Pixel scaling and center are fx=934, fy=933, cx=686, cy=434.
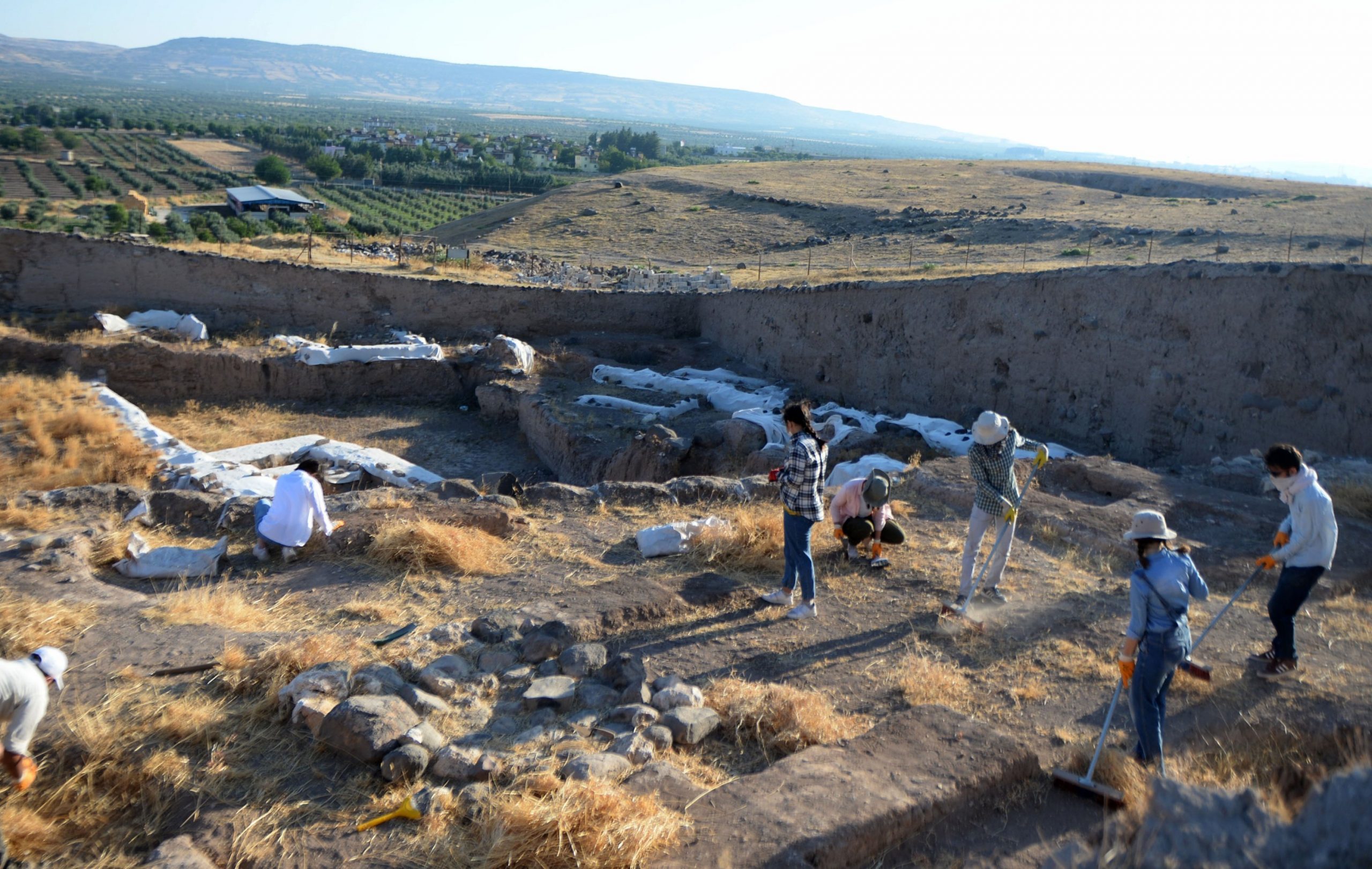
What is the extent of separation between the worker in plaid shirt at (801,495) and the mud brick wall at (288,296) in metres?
13.6

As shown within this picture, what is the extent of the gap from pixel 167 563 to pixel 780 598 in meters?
4.47

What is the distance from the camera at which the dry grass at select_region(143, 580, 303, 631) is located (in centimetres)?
569

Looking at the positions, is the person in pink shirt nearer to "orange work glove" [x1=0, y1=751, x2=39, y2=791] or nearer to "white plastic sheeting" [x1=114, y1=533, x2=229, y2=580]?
"white plastic sheeting" [x1=114, y1=533, x2=229, y2=580]

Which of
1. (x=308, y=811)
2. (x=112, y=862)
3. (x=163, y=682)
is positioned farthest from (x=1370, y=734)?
(x=163, y=682)

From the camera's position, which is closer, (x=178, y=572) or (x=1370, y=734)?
(x=1370, y=734)

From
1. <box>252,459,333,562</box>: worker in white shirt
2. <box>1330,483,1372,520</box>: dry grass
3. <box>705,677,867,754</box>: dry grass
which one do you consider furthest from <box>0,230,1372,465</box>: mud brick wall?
<box>252,459,333,562</box>: worker in white shirt

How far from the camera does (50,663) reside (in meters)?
3.83

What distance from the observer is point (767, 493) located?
30.2 feet

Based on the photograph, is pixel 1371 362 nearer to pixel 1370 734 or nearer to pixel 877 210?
pixel 1370 734

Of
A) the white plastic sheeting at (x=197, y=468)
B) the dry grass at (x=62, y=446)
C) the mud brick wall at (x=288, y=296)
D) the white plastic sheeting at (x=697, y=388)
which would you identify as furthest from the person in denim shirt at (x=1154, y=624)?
the mud brick wall at (x=288, y=296)

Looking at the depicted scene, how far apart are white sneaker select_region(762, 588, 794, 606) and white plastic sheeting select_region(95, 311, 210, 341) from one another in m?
14.0

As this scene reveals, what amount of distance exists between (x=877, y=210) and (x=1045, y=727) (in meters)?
35.6

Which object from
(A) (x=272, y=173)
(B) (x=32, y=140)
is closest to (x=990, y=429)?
(A) (x=272, y=173)

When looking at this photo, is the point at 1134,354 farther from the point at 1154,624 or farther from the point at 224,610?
the point at 224,610
